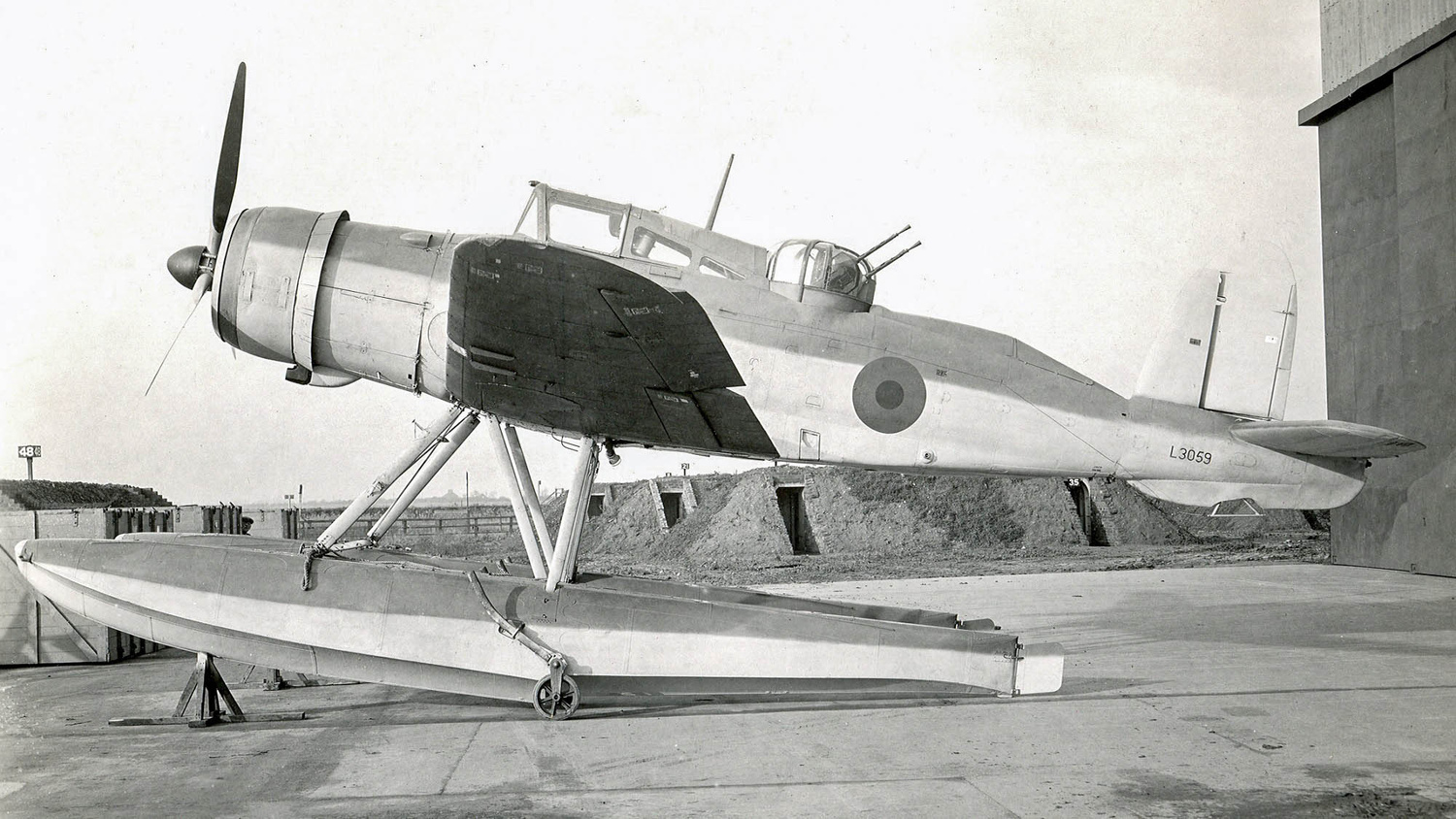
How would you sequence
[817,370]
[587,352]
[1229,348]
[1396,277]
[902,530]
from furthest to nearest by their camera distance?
[902,530], [1396,277], [1229,348], [817,370], [587,352]

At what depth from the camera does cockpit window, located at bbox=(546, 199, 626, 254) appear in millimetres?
6387

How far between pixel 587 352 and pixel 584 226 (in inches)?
43.9

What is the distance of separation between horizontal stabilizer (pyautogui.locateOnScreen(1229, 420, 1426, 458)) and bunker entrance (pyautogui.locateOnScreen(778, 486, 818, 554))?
47.1ft

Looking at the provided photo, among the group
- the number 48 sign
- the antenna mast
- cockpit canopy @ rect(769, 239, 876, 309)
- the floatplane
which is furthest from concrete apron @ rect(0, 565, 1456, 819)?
the antenna mast

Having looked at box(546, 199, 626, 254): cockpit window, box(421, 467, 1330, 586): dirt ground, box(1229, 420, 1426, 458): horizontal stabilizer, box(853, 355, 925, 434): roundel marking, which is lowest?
box(421, 467, 1330, 586): dirt ground

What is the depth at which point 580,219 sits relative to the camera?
646 cm

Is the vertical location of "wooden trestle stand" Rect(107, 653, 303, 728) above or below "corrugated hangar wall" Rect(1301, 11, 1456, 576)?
below

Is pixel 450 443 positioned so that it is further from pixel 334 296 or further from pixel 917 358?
pixel 917 358

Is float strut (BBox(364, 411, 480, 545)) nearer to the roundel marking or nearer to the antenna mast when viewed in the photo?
the antenna mast

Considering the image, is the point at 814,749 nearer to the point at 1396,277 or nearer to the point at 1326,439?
the point at 1326,439

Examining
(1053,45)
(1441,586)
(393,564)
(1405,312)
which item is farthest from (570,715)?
(1405,312)

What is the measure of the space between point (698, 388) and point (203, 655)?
3.52 metres

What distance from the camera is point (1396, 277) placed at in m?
13.8

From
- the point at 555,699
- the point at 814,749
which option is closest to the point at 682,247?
the point at 555,699
